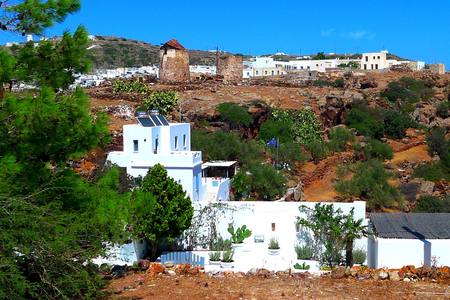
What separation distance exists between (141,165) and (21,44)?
12.2 metres

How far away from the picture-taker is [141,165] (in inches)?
844

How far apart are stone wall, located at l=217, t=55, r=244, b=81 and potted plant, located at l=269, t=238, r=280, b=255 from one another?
46.0 meters

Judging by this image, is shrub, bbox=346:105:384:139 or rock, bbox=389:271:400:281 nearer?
rock, bbox=389:271:400:281

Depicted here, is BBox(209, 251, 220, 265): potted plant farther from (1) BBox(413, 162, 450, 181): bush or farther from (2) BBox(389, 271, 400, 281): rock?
(1) BBox(413, 162, 450, 181): bush

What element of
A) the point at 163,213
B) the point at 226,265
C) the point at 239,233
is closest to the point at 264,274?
the point at 226,265

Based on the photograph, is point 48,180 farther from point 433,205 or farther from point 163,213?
point 433,205

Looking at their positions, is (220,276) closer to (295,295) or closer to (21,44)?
(295,295)

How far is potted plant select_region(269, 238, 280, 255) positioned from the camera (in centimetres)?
1677

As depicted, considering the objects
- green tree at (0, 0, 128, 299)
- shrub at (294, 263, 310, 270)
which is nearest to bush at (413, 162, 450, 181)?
shrub at (294, 263, 310, 270)

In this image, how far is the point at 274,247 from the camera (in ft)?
56.2

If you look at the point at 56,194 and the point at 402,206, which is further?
the point at 402,206

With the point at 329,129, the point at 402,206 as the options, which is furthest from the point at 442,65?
the point at 402,206

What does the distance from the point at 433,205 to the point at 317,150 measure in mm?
13979

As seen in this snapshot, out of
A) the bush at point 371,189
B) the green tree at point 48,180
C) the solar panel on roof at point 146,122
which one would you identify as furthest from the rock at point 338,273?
the bush at point 371,189
